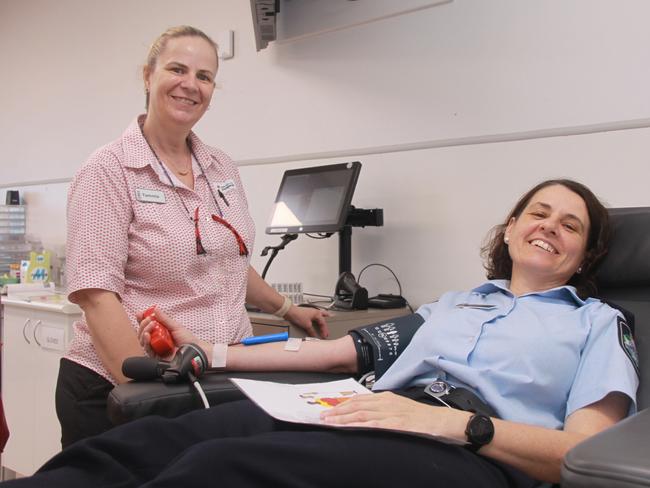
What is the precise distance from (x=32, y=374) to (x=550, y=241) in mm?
2120

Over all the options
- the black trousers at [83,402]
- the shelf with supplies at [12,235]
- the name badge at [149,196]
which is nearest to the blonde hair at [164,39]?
the name badge at [149,196]

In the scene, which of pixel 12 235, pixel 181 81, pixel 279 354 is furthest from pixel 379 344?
pixel 12 235

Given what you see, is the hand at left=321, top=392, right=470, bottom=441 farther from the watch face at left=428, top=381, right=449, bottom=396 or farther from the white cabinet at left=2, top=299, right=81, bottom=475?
the white cabinet at left=2, top=299, right=81, bottom=475

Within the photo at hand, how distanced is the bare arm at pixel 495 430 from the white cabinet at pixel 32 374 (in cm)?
167

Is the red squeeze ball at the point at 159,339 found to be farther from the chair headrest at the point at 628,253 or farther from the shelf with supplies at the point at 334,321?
the chair headrest at the point at 628,253

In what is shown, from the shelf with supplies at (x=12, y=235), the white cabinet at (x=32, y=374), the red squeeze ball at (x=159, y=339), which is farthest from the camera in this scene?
the shelf with supplies at (x=12, y=235)

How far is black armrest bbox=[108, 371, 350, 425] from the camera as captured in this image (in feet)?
3.89

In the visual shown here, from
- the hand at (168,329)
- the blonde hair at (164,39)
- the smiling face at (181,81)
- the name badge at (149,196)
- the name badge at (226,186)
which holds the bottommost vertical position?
the hand at (168,329)

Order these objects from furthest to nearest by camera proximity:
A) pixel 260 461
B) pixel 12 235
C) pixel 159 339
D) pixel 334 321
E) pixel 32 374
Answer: pixel 12 235
pixel 32 374
pixel 334 321
pixel 159 339
pixel 260 461

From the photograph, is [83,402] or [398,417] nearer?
[398,417]

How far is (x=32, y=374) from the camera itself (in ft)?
8.62

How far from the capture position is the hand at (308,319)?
187 centimetres

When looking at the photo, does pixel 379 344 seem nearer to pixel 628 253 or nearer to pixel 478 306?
pixel 478 306

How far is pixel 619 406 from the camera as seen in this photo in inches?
44.6
